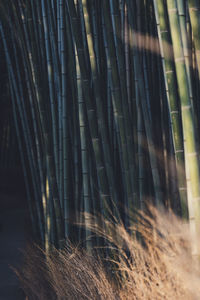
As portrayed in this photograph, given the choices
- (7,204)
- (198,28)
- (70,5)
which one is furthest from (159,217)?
(7,204)

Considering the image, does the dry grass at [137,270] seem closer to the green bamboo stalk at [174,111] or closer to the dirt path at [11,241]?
the green bamboo stalk at [174,111]

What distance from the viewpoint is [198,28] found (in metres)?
1.17

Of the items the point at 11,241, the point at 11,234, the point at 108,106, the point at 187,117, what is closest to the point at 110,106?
the point at 108,106

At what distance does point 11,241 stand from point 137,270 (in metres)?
2.60

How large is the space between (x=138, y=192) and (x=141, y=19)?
0.70m

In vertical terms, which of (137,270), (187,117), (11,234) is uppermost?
(187,117)

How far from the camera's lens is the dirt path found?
8.26ft

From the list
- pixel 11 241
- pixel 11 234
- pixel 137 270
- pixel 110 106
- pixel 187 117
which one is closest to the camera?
pixel 187 117

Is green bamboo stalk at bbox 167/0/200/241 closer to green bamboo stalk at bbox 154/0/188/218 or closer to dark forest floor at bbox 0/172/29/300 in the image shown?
green bamboo stalk at bbox 154/0/188/218

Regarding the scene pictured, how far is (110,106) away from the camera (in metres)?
1.97

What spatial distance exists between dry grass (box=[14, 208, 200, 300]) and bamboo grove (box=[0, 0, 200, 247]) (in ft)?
0.31

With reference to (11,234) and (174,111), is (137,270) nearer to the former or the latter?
(174,111)

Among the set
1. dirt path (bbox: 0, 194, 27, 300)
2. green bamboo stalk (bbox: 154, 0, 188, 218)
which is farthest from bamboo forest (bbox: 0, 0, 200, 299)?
dirt path (bbox: 0, 194, 27, 300)

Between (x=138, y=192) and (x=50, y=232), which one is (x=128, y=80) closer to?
(x=138, y=192)
